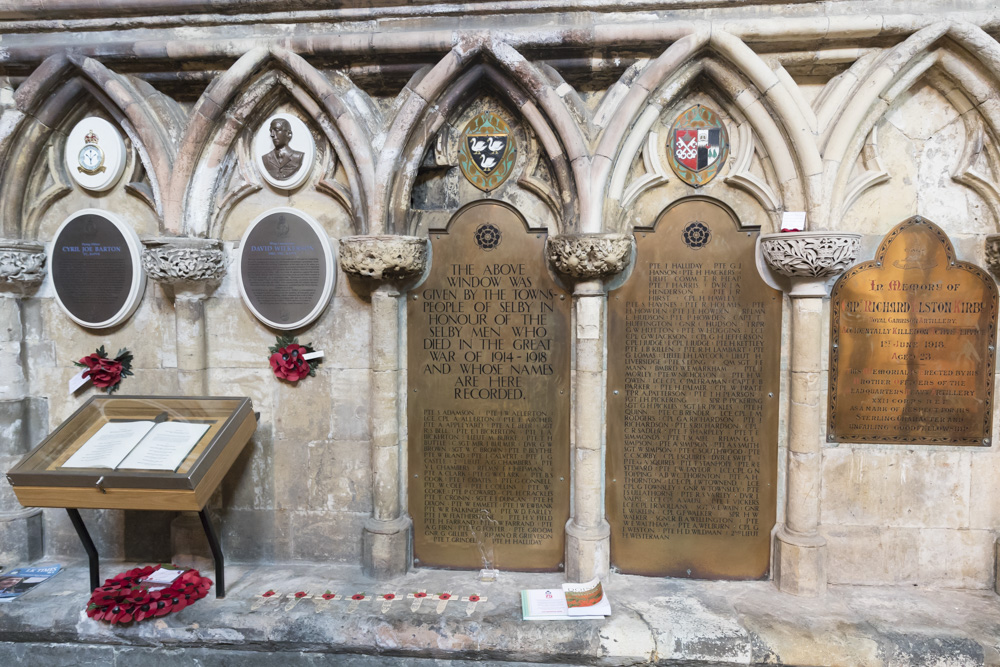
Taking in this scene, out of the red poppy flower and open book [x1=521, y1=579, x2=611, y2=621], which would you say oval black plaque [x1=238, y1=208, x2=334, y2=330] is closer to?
the red poppy flower

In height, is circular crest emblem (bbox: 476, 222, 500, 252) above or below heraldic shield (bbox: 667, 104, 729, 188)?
below

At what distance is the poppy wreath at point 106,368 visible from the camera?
3537mm

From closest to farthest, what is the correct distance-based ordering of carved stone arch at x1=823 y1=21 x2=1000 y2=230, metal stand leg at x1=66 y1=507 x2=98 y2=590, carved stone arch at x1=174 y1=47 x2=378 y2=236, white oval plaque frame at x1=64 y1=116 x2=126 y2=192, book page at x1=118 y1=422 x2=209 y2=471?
book page at x1=118 y1=422 x2=209 y2=471 → carved stone arch at x1=823 y1=21 x2=1000 y2=230 → metal stand leg at x1=66 y1=507 x2=98 y2=590 → carved stone arch at x1=174 y1=47 x2=378 y2=236 → white oval plaque frame at x1=64 y1=116 x2=126 y2=192

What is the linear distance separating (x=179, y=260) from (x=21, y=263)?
1166 millimetres

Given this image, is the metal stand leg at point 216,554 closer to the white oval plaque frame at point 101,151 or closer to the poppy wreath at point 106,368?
the poppy wreath at point 106,368

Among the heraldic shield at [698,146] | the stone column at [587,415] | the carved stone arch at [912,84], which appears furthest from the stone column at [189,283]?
the carved stone arch at [912,84]

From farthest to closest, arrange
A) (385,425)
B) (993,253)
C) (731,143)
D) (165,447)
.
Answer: (385,425), (731,143), (993,253), (165,447)

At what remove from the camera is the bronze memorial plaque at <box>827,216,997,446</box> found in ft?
10.5

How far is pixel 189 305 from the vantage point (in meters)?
3.44

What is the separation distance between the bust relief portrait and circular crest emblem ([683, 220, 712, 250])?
2.41 m

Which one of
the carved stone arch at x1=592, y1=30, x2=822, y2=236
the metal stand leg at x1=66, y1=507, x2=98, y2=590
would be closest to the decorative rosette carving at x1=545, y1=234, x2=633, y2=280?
the carved stone arch at x1=592, y1=30, x2=822, y2=236

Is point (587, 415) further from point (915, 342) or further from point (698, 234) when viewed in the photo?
point (915, 342)

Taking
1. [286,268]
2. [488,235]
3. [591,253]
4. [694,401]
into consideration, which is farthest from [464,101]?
[694,401]

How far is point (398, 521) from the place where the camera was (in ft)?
11.4
